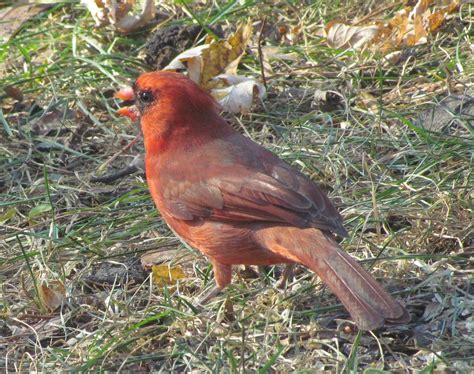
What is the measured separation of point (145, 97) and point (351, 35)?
1723mm

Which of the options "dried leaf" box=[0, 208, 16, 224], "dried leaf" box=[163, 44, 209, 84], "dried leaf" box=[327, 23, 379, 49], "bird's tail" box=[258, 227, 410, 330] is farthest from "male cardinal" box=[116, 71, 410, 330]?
"dried leaf" box=[327, 23, 379, 49]

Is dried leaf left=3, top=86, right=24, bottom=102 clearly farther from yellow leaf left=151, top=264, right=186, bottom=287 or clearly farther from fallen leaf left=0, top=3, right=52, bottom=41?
yellow leaf left=151, top=264, right=186, bottom=287

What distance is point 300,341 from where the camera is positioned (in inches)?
145

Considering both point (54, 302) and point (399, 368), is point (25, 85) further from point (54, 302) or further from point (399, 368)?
point (399, 368)

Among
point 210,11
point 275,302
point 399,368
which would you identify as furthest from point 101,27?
point 399,368

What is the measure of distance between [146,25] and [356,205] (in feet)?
7.90

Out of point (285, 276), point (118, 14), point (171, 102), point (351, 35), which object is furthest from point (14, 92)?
point (285, 276)

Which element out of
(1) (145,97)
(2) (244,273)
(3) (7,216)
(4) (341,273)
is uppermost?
(1) (145,97)

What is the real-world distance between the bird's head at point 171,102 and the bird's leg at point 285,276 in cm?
76

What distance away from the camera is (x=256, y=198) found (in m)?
3.91

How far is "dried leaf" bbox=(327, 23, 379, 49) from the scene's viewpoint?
5.73 meters

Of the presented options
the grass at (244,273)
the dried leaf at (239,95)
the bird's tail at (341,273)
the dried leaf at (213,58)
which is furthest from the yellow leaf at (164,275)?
the dried leaf at (213,58)

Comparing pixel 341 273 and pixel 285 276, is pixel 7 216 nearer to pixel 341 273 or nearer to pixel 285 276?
pixel 285 276

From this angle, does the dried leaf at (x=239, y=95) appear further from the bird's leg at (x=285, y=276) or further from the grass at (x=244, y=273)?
the bird's leg at (x=285, y=276)
